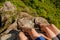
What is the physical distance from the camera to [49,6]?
25.4 metres

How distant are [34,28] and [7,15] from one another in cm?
341

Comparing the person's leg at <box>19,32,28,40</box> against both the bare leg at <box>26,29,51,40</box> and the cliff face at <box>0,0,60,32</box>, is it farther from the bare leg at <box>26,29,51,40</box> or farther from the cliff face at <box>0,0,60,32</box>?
the cliff face at <box>0,0,60,32</box>

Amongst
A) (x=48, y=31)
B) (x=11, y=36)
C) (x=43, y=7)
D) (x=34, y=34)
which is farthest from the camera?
(x=43, y=7)

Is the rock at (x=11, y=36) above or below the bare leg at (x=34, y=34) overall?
below

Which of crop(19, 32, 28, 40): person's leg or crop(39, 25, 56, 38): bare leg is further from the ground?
crop(39, 25, 56, 38): bare leg

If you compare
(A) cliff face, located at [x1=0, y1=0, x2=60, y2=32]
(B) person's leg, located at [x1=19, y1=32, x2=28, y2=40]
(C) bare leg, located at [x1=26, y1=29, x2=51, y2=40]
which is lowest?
(A) cliff face, located at [x1=0, y1=0, x2=60, y2=32]

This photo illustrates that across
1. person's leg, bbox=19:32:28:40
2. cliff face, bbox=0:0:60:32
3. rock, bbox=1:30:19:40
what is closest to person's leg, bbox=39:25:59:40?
person's leg, bbox=19:32:28:40

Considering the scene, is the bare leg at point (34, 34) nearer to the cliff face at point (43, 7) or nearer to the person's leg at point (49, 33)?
the person's leg at point (49, 33)

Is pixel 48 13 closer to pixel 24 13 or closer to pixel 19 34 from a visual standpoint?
pixel 24 13

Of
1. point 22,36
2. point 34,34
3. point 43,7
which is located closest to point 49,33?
point 34,34

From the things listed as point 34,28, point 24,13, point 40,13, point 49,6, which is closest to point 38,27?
point 34,28

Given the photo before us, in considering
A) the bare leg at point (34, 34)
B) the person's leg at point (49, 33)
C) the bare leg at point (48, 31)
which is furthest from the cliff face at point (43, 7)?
the bare leg at point (34, 34)

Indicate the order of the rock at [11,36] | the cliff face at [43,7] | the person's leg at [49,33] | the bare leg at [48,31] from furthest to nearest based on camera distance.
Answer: the cliff face at [43,7], the rock at [11,36], the bare leg at [48,31], the person's leg at [49,33]

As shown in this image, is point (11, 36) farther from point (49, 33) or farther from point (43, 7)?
point (43, 7)
